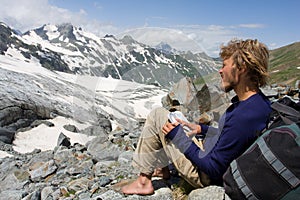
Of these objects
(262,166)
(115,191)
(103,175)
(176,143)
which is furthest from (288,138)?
(103,175)

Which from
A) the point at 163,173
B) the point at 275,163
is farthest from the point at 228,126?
the point at 163,173

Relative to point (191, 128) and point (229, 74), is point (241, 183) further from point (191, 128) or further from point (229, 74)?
point (191, 128)

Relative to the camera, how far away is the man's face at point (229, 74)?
4434 millimetres

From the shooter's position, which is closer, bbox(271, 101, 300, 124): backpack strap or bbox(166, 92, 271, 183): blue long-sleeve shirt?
bbox(271, 101, 300, 124): backpack strap

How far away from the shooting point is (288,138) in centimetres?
329

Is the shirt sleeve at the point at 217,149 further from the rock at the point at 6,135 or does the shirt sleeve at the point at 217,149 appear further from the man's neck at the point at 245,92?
the rock at the point at 6,135

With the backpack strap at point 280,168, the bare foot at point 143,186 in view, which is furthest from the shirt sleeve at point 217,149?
the bare foot at point 143,186

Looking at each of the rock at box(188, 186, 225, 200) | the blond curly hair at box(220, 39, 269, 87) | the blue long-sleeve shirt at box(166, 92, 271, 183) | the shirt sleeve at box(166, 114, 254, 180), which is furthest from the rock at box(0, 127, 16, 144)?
the blond curly hair at box(220, 39, 269, 87)

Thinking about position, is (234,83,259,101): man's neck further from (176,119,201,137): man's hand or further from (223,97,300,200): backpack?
(176,119,201,137): man's hand

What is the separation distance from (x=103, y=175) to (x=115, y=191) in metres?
2.02

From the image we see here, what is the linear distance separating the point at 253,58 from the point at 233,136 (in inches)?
41.5

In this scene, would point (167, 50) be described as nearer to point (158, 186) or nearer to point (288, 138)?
point (158, 186)

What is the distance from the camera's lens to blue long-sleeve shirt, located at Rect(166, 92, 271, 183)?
4133mm

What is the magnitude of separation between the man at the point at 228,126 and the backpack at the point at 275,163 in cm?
36
